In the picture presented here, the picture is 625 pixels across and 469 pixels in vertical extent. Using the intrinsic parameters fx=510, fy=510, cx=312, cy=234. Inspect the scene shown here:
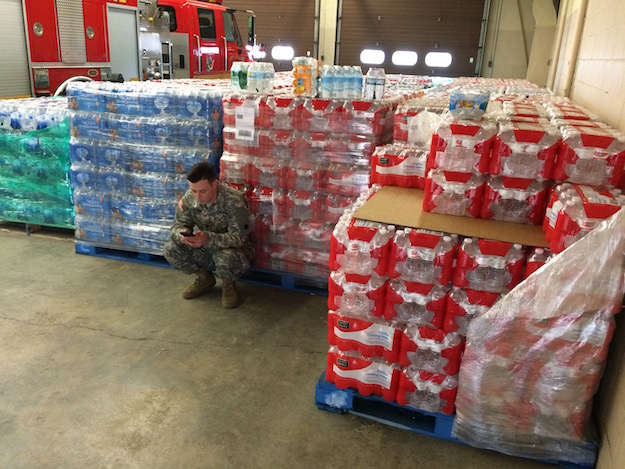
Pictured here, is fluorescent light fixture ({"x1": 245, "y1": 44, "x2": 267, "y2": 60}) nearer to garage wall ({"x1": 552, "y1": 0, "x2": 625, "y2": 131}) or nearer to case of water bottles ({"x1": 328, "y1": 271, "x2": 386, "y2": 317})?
garage wall ({"x1": 552, "y1": 0, "x2": 625, "y2": 131})

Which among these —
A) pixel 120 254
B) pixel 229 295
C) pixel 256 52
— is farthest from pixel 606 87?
pixel 256 52

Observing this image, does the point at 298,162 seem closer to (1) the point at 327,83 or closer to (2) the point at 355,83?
(1) the point at 327,83

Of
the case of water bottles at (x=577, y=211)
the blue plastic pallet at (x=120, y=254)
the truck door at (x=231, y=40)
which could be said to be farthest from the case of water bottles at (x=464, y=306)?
the truck door at (x=231, y=40)

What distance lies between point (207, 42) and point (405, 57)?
683cm

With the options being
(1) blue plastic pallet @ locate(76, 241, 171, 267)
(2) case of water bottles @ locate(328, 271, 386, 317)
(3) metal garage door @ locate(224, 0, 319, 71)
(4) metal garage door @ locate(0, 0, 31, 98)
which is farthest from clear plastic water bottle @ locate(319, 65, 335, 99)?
(3) metal garage door @ locate(224, 0, 319, 71)

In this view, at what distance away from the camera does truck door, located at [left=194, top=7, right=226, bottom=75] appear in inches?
475

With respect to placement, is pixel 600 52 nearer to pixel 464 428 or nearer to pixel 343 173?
pixel 343 173

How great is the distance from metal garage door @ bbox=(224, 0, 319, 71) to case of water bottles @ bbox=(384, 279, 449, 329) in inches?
603

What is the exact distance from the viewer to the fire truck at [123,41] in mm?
8289

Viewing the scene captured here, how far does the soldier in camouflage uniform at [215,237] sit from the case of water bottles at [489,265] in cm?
234

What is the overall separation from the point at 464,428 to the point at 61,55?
884 cm

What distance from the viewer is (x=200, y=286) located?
484 centimetres

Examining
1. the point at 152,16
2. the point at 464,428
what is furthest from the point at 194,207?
the point at 152,16

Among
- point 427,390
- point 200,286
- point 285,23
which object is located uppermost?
point 285,23
